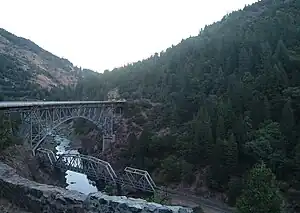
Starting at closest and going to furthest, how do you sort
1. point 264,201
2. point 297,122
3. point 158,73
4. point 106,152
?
point 264,201 → point 297,122 → point 106,152 → point 158,73

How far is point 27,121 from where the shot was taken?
101ft

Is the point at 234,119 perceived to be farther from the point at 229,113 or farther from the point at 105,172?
the point at 105,172

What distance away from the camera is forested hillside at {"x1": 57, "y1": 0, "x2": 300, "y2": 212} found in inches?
1224

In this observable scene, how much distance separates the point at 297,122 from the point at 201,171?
10935mm

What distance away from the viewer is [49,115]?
3459 centimetres

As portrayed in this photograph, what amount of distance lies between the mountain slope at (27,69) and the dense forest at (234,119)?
177 feet

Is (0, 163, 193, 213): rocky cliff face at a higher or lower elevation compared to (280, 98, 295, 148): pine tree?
lower

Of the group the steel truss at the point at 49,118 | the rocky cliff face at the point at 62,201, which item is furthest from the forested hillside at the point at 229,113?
the rocky cliff face at the point at 62,201

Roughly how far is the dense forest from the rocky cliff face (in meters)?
12.9

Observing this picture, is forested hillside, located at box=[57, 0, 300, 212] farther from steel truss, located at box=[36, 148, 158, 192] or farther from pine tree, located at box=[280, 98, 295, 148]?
steel truss, located at box=[36, 148, 158, 192]

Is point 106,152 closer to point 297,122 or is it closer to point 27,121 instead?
point 27,121

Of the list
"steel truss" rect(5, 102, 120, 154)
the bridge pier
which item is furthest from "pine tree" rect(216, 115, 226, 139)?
the bridge pier

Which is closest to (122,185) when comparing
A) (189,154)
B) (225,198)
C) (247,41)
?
(189,154)

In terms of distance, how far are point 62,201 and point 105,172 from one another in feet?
96.1
